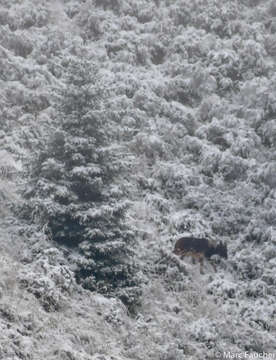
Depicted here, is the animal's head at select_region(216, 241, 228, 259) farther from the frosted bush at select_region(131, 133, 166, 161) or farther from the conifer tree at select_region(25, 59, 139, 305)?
the conifer tree at select_region(25, 59, 139, 305)

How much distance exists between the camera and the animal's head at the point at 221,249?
15.3m

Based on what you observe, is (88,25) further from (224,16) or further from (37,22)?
(224,16)

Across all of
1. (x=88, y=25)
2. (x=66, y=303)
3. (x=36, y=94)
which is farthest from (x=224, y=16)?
(x=66, y=303)

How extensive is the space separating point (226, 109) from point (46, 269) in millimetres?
10374

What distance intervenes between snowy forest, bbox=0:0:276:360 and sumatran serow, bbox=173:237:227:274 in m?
0.16

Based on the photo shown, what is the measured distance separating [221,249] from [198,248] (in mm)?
656

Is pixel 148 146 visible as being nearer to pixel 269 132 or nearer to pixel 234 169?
pixel 234 169

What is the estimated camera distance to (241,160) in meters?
17.4

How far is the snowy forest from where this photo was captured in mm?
10773

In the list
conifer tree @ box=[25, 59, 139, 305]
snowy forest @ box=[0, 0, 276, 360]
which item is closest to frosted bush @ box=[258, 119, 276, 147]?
snowy forest @ box=[0, 0, 276, 360]

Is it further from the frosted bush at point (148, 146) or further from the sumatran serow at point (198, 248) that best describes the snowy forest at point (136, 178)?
the sumatran serow at point (198, 248)

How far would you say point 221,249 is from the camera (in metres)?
15.3

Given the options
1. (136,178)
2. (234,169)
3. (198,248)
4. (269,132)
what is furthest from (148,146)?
(198,248)

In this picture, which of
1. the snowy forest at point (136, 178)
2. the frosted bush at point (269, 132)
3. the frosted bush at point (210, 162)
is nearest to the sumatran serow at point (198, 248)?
the snowy forest at point (136, 178)
